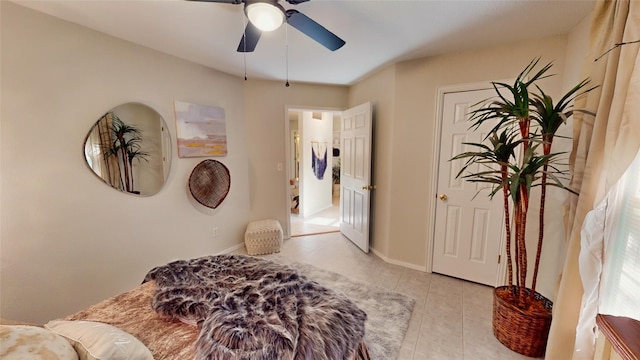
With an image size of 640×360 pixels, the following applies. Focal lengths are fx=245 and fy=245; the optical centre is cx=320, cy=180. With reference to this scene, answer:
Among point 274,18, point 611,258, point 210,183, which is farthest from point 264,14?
point 210,183

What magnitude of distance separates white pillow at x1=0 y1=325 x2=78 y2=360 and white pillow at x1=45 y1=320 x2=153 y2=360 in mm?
39

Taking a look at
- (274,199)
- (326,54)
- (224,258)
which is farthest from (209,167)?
(326,54)

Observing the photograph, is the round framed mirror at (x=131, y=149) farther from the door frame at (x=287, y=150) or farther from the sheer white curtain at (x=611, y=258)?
the sheer white curtain at (x=611, y=258)

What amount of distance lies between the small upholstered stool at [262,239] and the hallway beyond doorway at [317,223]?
71 centimetres

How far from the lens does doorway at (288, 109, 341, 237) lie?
4.77m

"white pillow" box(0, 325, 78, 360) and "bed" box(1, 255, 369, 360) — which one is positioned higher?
"white pillow" box(0, 325, 78, 360)

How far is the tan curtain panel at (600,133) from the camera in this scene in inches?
43.5

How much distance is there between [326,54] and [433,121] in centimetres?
132

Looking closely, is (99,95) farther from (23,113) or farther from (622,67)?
(622,67)

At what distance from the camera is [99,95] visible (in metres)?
2.07

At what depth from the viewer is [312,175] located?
207 inches

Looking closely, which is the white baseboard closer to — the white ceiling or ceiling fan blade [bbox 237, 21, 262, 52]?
the white ceiling

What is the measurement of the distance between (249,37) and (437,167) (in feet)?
7.05

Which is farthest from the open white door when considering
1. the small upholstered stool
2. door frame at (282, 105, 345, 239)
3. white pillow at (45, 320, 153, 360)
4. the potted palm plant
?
white pillow at (45, 320, 153, 360)
